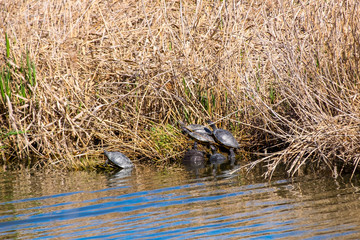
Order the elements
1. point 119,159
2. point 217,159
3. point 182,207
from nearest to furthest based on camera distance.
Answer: point 182,207 → point 119,159 → point 217,159

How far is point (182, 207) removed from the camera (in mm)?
4508

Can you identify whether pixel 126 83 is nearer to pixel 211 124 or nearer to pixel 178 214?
pixel 211 124

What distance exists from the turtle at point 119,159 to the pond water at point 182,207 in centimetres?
56

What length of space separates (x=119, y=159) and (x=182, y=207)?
255 centimetres

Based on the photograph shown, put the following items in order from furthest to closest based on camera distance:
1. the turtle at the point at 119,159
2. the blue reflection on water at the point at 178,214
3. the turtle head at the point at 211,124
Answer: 1. the turtle head at the point at 211,124
2. the turtle at the point at 119,159
3. the blue reflection on water at the point at 178,214

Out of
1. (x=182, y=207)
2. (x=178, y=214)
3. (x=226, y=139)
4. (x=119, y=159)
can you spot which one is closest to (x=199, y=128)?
(x=226, y=139)

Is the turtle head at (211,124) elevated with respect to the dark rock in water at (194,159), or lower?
elevated

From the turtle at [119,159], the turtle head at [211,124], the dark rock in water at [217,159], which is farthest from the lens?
the turtle head at [211,124]

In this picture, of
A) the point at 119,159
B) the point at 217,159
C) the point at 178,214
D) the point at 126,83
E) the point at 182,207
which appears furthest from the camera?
the point at 126,83

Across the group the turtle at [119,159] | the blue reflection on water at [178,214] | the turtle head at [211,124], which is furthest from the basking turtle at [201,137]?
the blue reflection on water at [178,214]

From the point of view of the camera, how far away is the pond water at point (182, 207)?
3.69 m

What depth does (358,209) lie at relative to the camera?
3980 millimetres

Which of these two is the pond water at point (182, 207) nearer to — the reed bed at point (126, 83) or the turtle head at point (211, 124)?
the turtle head at point (211, 124)

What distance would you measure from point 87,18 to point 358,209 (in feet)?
19.4
